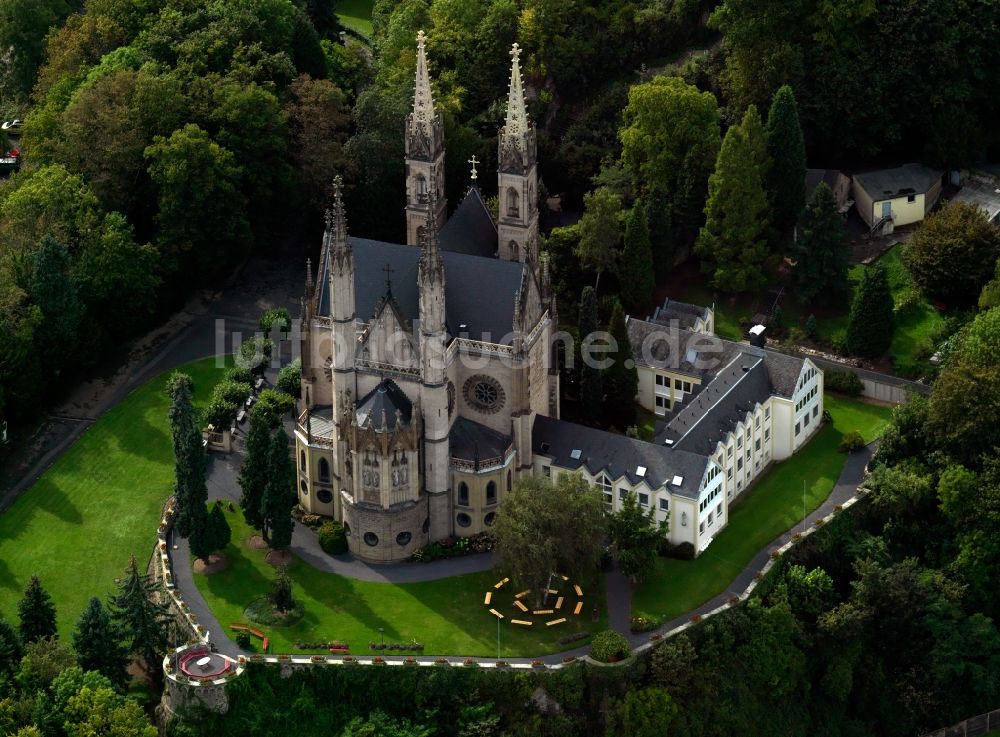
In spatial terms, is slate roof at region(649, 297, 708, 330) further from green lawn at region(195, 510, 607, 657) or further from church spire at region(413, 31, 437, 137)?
green lawn at region(195, 510, 607, 657)

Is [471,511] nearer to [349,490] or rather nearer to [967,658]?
[349,490]

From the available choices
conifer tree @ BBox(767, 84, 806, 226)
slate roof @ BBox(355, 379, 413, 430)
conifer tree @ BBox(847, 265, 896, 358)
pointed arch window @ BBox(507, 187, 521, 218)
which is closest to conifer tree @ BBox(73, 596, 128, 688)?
slate roof @ BBox(355, 379, 413, 430)

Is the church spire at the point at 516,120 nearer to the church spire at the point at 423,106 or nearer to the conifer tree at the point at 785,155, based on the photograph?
the church spire at the point at 423,106

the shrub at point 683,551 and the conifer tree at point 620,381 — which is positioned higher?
the conifer tree at point 620,381

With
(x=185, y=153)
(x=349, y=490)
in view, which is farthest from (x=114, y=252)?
(x=349, y=490)

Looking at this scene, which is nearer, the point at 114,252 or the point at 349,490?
the point at 349,490

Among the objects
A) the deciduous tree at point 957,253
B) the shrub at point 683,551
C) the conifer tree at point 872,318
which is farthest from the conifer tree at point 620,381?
the deciduous tree at point 957,253
